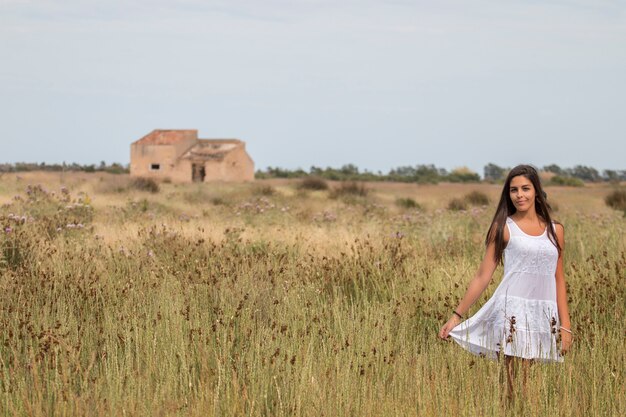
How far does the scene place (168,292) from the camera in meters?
6.03

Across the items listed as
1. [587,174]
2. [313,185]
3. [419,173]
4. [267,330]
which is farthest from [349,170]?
[267,330]

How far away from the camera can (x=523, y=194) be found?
4.44 m

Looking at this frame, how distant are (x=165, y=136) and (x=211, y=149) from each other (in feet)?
10.7

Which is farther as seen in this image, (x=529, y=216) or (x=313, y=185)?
(x=313, y=185)

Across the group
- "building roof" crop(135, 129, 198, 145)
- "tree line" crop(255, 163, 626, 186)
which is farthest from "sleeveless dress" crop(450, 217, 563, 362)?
→ "tree line" crop(255, 163, 626, 186)

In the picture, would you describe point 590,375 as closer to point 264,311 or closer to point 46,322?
point 264,311

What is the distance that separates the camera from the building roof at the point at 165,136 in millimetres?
49312

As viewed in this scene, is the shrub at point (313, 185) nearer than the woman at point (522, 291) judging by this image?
No

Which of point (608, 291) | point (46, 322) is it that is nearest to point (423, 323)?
point (608, 291)

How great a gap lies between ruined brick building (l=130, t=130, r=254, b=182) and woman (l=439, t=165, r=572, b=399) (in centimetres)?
4305

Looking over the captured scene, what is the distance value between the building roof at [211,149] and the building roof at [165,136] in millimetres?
867

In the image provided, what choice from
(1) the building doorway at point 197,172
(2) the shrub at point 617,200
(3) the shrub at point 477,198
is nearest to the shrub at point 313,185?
(3) the shrub at point 477,198

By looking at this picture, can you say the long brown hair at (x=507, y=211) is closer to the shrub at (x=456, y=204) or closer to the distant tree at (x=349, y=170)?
the shrub at (x=456, y=204)

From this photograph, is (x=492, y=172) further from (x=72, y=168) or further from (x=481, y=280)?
(x=481, y=280)
